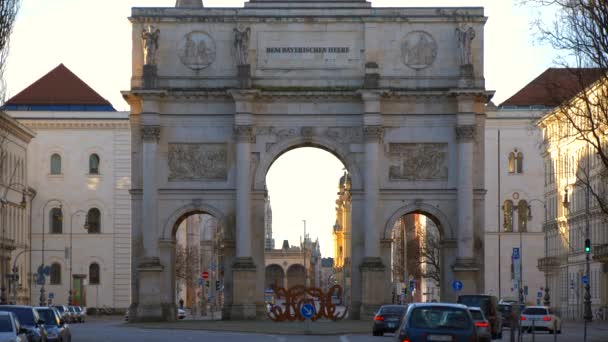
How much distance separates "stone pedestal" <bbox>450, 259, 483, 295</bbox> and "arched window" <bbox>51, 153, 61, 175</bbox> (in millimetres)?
55096

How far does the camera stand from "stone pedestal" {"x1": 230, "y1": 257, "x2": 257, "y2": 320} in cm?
8188

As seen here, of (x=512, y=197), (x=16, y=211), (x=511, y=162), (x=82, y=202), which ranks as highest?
(x=511, y=162)

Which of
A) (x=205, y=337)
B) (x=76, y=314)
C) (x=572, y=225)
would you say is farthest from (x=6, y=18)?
(x=572, y=225)

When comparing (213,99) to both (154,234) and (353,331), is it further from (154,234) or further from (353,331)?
(353,331)

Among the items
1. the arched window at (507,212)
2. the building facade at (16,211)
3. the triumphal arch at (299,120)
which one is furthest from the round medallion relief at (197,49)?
the arched window at (507,212)

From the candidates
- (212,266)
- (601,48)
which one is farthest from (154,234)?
(212,266)

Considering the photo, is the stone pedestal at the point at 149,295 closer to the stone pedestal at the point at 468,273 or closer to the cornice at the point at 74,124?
the stone pedestal at the point at 468,273

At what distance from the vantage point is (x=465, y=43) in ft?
270

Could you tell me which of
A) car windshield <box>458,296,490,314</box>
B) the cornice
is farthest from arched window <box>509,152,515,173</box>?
car windshield <box>458,296,490,314</box>

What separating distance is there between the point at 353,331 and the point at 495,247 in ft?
219

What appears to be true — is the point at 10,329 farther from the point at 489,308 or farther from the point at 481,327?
the point at 489,308

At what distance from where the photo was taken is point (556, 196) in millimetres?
125875

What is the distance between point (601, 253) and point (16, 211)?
42.8 metres

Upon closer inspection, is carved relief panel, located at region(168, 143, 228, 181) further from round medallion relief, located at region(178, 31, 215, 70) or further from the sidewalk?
the sidewalk
